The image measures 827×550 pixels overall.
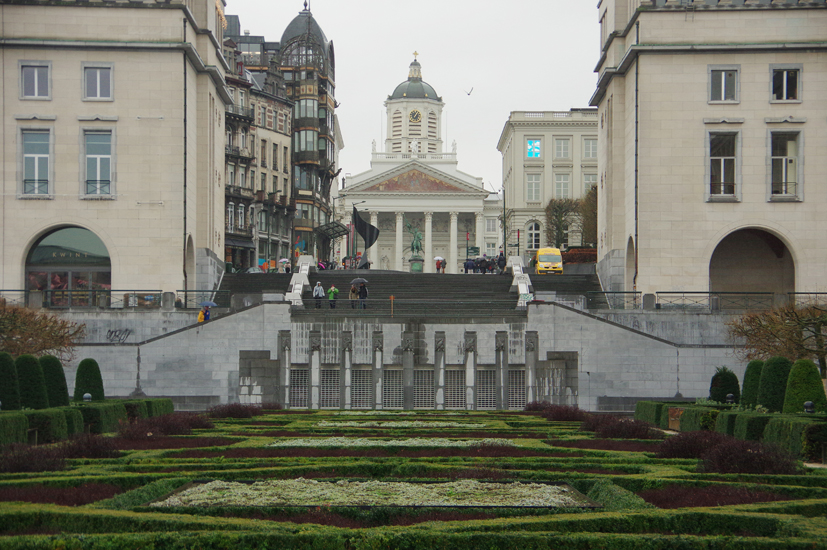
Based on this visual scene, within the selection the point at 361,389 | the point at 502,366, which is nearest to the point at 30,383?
the point at 361,389

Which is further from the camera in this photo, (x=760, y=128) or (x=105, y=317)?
(x=760, y=128)

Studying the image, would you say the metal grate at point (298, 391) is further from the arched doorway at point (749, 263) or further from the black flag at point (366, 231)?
the arched doorway at point (749, 263)

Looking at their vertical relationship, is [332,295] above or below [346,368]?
above

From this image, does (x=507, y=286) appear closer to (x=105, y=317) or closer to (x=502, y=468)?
(x=105, y=317)

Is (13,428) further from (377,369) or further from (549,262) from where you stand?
(549,262)

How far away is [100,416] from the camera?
24.8m

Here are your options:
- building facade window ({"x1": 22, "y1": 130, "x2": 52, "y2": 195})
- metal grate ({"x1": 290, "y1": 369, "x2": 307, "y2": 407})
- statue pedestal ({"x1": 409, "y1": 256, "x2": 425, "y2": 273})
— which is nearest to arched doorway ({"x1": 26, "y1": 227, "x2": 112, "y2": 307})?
building facade window ({"x1": 22, "y1": 130, "x2": 52, "y2": 195})

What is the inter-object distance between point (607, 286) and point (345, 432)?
1294 inches

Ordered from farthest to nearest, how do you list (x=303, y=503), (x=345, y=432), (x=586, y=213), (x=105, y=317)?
(x=586, y=213) < (x=105, y=317) < (x=345, y=432) < (x=303, y=503)

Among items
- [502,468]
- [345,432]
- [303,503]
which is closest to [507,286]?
[345,432]

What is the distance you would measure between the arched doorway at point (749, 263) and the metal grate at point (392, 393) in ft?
71.5

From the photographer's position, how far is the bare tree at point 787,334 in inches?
1281

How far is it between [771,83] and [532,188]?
66761mm

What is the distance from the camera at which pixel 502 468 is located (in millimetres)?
17641
